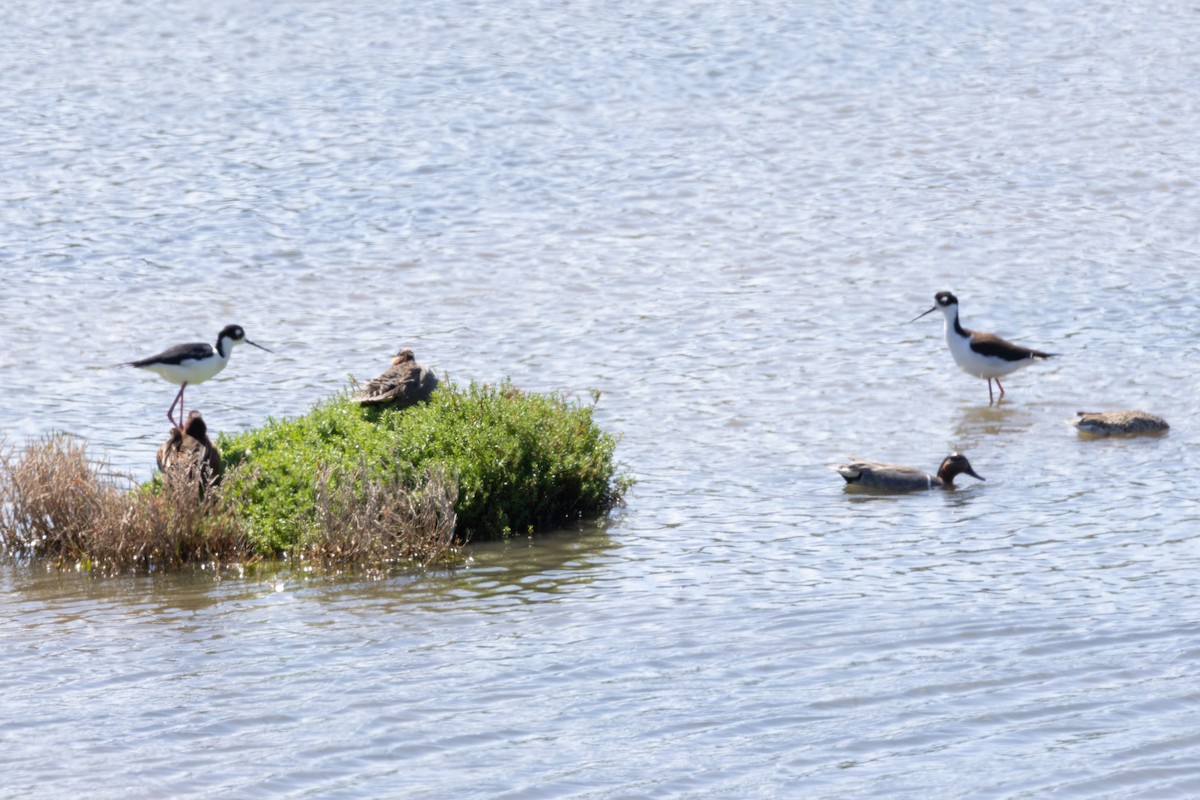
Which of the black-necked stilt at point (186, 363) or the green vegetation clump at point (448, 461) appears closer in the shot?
the green vegetation clump at point (448, 461)

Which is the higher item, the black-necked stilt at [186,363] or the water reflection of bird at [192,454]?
the black-necked stilt at [186,363]

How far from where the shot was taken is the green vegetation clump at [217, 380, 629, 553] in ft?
43.1

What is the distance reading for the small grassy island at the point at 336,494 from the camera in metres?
12.7

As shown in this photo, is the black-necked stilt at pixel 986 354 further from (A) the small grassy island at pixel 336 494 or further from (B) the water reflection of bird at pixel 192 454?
(B) the water reflection of bird at pixel 192 454

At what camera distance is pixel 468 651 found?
34.7 ft

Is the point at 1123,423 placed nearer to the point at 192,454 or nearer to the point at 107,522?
the point at 192,454

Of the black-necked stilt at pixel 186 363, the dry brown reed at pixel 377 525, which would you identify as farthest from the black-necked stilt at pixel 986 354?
the dry brown reed at pixel 377 525

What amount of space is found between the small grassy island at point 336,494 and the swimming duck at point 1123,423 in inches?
229

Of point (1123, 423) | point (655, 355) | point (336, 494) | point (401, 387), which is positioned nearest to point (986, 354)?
point (1123, 423)

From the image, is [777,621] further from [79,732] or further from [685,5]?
[685,5]

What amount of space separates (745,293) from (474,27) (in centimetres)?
2008

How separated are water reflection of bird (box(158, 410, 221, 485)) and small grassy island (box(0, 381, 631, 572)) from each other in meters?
0.06

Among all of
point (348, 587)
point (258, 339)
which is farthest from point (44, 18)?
point (348, 587)

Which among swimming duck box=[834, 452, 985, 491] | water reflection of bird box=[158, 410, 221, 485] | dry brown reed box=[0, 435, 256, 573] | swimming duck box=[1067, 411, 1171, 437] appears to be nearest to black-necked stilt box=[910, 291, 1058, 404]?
swimming duck box=[1067, 411, 1171, 437]
